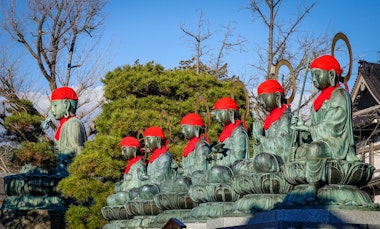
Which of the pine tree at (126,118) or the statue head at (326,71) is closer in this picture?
the statue head at (326,71)

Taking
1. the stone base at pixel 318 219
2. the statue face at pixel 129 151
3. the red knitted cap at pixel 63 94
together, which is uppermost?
the red knitted cap at pixel 63 94

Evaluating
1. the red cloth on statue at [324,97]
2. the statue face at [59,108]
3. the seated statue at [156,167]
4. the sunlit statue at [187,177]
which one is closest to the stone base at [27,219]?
the statue face at [59,108]

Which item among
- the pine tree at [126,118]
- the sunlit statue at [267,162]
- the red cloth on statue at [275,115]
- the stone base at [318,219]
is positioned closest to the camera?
the stone base at [318,219]

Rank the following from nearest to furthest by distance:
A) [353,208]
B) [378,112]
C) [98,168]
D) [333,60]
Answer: [353,208] < [333,60] < [98,168] < [378,112]

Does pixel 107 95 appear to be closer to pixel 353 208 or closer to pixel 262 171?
pixel 262 171

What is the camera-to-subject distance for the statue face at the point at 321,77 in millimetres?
9094

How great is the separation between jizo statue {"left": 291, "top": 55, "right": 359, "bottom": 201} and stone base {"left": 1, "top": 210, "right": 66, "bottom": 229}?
7.55 metres

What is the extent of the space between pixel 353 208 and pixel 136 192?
571 cm

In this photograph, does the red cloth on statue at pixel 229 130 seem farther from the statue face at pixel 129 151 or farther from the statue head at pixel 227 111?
the statue face at pixel 129 151

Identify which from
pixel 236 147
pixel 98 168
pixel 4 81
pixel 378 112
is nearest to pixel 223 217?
pixel 236 147

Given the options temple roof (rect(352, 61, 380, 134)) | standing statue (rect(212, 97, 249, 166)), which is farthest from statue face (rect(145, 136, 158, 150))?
temple roof (rect(352, 61, 380, 134))

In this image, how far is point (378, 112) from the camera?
60.4 ft

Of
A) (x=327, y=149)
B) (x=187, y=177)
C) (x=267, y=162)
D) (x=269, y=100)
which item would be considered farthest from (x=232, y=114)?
(x=327, y=149)

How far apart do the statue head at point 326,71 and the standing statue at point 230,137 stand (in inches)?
101
